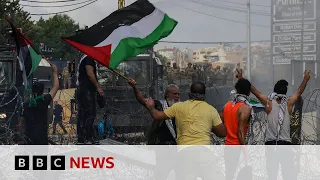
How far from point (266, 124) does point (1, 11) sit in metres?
17.5

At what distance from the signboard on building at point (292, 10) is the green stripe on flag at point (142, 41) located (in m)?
15.1

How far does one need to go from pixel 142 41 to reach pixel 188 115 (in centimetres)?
173

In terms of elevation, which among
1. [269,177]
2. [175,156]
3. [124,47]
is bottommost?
[269,177]

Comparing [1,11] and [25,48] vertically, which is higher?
[1,11]

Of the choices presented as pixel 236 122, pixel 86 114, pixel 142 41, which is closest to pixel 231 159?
pixel 236 122

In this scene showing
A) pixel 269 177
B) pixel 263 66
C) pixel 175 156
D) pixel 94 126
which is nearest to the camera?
pixel 175 156

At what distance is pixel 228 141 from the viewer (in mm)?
5156

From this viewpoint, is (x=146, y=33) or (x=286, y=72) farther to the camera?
(x=286, y=72)

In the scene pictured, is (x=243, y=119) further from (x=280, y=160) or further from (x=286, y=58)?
(x=286, y=58)

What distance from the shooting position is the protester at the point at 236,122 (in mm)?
4961

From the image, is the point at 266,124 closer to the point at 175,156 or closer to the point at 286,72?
the point at 175,156

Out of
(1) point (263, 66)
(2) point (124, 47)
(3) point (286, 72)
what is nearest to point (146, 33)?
(2) point (124, 47)

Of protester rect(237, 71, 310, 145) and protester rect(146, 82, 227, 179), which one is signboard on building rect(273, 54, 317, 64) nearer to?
protester rect(237, 71, 310, 145)

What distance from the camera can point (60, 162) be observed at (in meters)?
5.96
